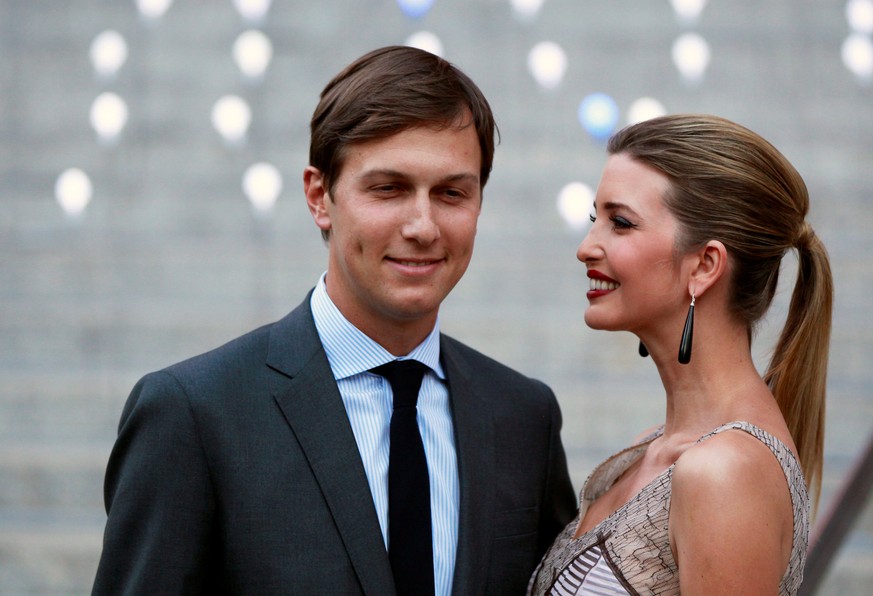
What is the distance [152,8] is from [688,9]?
6.67ft

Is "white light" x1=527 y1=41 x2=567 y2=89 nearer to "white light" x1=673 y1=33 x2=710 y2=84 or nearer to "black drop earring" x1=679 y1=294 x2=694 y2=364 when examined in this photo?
"white light" x1=673 y1=33 x2=710 y2=84

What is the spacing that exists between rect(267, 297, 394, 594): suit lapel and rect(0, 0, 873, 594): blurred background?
205 cm

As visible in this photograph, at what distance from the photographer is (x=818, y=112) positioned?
403cm

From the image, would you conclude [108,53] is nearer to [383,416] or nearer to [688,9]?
[688,9]

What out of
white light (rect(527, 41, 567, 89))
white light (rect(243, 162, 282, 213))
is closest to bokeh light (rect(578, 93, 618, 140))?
white light (rect(527, 41, 567, 89))

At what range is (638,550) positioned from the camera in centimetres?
168

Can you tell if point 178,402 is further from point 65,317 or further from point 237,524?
point 65,317

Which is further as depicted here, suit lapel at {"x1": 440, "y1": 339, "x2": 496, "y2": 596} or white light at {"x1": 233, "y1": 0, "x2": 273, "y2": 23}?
white light at {"x1": 233, "y1": 0, "x2": 273, "y2": 23}

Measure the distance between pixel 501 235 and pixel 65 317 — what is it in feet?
5.15

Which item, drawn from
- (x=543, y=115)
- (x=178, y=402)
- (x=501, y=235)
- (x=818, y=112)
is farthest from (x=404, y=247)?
(x=818, y=112)

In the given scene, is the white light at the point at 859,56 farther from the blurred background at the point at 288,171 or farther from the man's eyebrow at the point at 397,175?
the man's eyebrow at the point at 397,175

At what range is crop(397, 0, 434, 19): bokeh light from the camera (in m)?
4.19

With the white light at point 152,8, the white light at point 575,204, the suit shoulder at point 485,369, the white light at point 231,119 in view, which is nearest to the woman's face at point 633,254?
the suit shoulder at point 485,369

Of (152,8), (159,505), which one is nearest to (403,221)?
(159,505)
